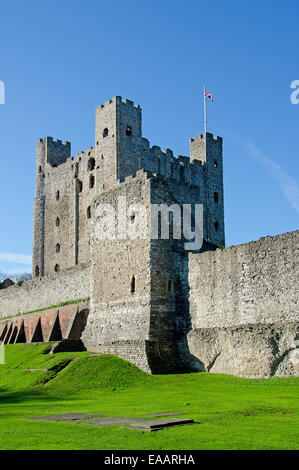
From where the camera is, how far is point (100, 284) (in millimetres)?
30469

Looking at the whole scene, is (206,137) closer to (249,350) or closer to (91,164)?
(91,164)

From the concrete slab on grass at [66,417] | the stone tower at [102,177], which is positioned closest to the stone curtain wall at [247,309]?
the concrete slab on grass at [66,417]

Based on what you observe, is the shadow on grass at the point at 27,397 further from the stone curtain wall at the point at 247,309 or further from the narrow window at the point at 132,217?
the narrow window at the point at 132,217

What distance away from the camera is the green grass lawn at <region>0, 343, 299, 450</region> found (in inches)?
403

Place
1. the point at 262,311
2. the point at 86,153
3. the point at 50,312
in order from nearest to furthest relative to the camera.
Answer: the point at 262,311 → the point at 50,312 → the point at 86,153

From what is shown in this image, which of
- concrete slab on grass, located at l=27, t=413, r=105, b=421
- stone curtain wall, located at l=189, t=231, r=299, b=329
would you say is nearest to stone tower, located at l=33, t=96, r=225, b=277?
stone curtain wall, located at l=189, t=231, r=299, b=329

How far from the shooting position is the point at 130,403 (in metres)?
17.7

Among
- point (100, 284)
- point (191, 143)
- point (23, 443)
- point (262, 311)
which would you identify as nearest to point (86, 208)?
point (191, 143)

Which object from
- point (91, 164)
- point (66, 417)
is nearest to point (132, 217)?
point (66, 417)

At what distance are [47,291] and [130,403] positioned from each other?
28334 mm

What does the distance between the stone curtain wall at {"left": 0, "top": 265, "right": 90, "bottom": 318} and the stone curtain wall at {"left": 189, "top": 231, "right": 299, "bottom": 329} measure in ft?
46.9

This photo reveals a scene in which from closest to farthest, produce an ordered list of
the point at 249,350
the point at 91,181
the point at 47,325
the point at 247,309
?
the point at 249,350 < the point at 247,309 < the point at 47,325 < the point at 91,181
